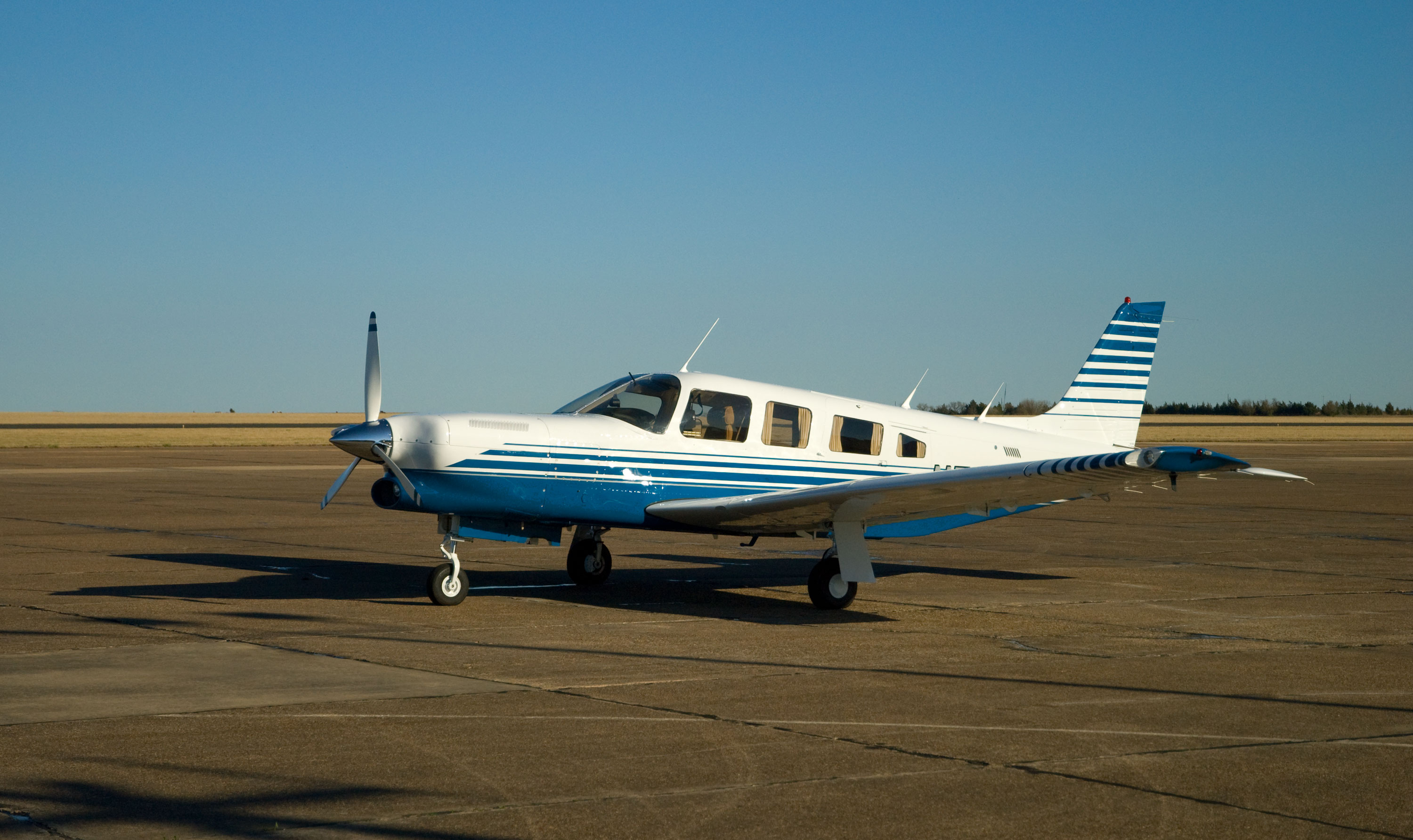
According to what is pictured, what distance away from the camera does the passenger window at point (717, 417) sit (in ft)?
41.7

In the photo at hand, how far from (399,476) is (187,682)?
3487 millimetres

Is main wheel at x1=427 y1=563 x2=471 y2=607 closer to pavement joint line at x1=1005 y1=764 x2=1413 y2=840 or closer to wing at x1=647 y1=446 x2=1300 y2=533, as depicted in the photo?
wing at x1=647 y1=446 x2=1300 y2=533

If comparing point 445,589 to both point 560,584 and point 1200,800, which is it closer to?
point 560,584

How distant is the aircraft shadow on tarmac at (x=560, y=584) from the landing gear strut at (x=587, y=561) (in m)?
0.20

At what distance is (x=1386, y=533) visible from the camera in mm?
20906

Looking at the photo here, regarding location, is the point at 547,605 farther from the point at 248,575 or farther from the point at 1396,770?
the point at 1396,770

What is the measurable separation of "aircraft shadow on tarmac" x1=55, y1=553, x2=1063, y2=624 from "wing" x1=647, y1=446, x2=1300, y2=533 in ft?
2.90

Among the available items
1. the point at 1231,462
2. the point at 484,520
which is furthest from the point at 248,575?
the point at 1231,462

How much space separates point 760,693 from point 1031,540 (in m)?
13.0

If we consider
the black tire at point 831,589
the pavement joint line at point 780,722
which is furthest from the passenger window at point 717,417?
the pavement joint line at point 780,722

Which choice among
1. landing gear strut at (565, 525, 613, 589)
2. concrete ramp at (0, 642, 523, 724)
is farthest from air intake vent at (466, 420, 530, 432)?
concrete ramp at (0, 642, 523, 724)

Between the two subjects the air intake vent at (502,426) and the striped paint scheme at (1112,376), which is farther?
the striped paint scheme at (1112,376)

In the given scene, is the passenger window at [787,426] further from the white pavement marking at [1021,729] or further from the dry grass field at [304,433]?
the dry grass field at [304,433]

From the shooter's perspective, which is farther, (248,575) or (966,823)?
(248,575)
